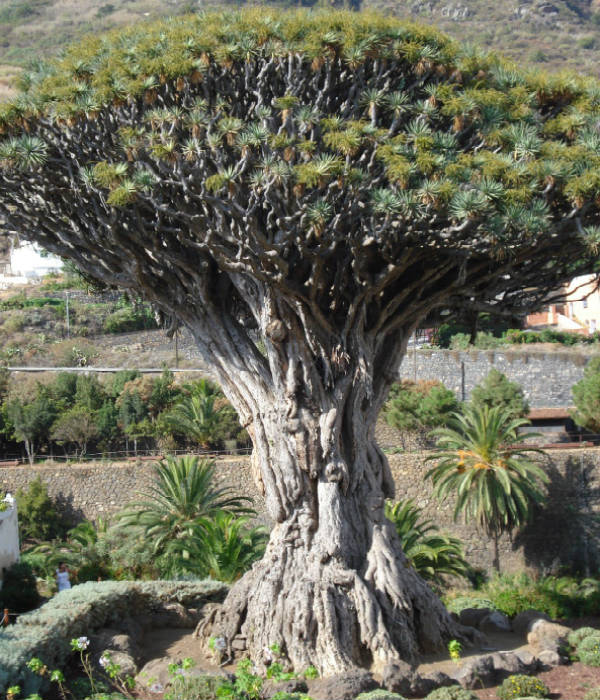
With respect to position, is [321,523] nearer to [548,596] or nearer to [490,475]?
[548,596]

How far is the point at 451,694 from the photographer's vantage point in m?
9.26

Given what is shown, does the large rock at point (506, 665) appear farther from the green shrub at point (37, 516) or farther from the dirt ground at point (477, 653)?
the green shrub at point (37, 516)

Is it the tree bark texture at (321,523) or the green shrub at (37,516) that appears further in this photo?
the green shrub at (37,516)

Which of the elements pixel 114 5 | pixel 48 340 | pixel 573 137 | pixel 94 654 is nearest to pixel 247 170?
pixel 573 137

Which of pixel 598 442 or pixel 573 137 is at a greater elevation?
pixel 573 137

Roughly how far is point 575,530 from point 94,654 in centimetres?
1662

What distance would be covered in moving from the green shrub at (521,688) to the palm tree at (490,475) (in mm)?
12515

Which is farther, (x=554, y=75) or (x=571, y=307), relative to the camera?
(x=571, y=307)

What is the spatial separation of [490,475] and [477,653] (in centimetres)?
1192

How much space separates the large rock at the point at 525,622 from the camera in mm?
12219

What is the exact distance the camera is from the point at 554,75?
11859mm

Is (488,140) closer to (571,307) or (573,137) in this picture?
(573,137)

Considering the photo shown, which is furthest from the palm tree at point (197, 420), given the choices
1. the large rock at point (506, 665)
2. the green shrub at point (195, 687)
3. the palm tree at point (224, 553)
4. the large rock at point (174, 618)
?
the green shrub at point (195, 687)

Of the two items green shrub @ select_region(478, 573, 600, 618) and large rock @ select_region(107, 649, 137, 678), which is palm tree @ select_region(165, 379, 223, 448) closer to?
green shrub @ select_region(478, 573, 600, 618)
